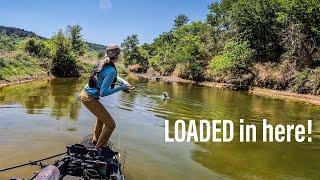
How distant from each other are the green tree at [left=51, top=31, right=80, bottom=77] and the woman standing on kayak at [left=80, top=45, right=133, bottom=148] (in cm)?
3824

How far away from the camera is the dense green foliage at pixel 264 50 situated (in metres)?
38.3

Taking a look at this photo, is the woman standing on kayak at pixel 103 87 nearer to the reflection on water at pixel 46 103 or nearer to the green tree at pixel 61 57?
the reflection on water at pixel 46 103

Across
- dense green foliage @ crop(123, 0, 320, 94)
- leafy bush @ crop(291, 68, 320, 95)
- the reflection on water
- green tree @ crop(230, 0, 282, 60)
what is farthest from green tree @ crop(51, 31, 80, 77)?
leafy bush @ crop(291, 68, 320, 95)

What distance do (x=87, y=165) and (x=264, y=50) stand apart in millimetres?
41827

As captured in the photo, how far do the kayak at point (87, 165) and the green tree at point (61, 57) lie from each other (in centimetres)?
3879

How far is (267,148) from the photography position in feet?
40.5

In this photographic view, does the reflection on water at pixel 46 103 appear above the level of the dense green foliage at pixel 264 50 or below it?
below

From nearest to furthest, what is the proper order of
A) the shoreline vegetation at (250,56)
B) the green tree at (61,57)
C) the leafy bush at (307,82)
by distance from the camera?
the leafy bush at (307,82), the shoreline vegetation at (250,56), the green tree at (61,57)

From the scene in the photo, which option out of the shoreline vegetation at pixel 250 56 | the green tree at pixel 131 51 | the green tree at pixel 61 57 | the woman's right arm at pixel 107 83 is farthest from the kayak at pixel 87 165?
the green tree at pixel 131 51

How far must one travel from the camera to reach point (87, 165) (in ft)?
21.8

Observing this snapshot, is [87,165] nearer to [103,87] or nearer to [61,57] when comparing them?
[103,87]

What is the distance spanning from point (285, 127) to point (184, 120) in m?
4.16

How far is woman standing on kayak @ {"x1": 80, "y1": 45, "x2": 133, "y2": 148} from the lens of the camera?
7.14 meters

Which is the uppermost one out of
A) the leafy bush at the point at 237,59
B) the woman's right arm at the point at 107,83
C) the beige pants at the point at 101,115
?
the leafy bush at the point at 237,59
